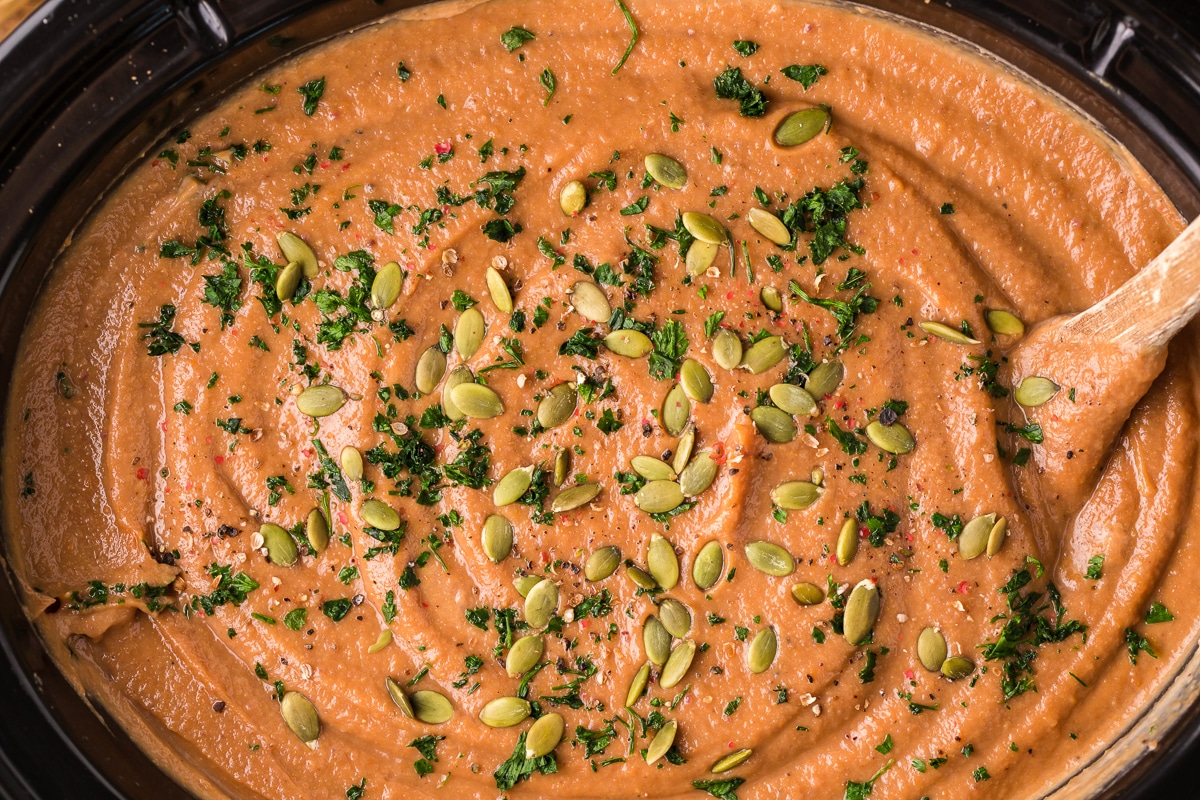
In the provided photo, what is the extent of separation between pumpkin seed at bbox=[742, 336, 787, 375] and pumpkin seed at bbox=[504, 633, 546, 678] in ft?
2.91

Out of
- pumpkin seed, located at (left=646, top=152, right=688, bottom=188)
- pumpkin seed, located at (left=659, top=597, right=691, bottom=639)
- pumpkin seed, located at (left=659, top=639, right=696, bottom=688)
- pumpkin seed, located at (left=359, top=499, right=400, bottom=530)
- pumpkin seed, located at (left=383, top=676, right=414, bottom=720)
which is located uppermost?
pumpkin seed, located at (left=646, top=152, right=688, bottom=188)

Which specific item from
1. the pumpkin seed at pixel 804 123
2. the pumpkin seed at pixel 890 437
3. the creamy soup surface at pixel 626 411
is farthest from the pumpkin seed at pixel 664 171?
the pumpkin seed at pixel 890 437

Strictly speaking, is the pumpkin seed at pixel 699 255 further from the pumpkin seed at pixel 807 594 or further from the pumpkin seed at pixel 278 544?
the pumpkin seed at pixel 278 544

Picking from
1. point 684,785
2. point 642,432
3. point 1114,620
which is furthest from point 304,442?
point 1114,620

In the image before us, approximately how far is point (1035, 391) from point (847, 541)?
622 millimetres

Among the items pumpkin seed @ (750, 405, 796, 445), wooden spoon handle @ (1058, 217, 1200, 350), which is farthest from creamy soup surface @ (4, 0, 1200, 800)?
wooden spoon handle @ (1058, 217, 1200, 350)

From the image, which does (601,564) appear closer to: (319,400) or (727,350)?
(727,350)

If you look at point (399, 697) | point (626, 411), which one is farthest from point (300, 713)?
point (626, 411)

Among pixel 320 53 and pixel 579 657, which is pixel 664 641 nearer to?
pixel 579 657

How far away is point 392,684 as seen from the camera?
7.32 ft

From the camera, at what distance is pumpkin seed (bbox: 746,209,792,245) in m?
2.19

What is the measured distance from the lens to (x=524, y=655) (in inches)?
87.4

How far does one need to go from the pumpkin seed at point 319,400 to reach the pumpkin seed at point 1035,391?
1.74 meters

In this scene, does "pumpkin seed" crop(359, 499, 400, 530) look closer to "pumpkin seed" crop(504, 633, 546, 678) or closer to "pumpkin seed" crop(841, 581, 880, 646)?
"pumpkin seed" crop(504, 633, 546, 678)
